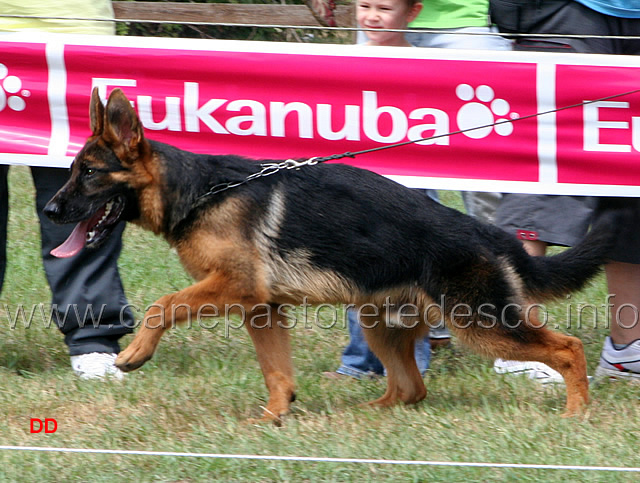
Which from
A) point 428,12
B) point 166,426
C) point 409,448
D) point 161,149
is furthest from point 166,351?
point 428,12

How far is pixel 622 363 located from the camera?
14.1 ft

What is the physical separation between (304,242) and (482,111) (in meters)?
1.19

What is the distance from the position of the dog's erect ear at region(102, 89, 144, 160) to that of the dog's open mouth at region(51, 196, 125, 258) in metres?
0.21

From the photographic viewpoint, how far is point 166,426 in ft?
11.9

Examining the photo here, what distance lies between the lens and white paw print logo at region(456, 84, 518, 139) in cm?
412

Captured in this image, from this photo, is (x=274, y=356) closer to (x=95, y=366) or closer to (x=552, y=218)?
(x=95, y=366)

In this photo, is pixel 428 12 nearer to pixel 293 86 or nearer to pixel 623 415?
pixel 293 86

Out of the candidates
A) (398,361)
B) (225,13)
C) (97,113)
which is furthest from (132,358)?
(225,13)

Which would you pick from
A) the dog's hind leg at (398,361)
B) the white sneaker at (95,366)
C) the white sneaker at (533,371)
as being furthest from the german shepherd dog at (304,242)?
the white sneaker at (95,366)

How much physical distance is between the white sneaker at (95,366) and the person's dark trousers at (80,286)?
4cm

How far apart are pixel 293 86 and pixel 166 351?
1629 millimetres

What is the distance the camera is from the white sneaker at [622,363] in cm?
427

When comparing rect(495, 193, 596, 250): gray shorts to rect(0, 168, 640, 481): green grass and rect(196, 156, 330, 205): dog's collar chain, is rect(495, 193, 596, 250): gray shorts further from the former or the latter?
rect(196, 156, 330, 205): dog's collar chain

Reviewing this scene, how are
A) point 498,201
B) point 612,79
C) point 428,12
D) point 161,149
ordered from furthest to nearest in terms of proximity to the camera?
point 498,201, point 428,12, point 612,79, point 161,149
